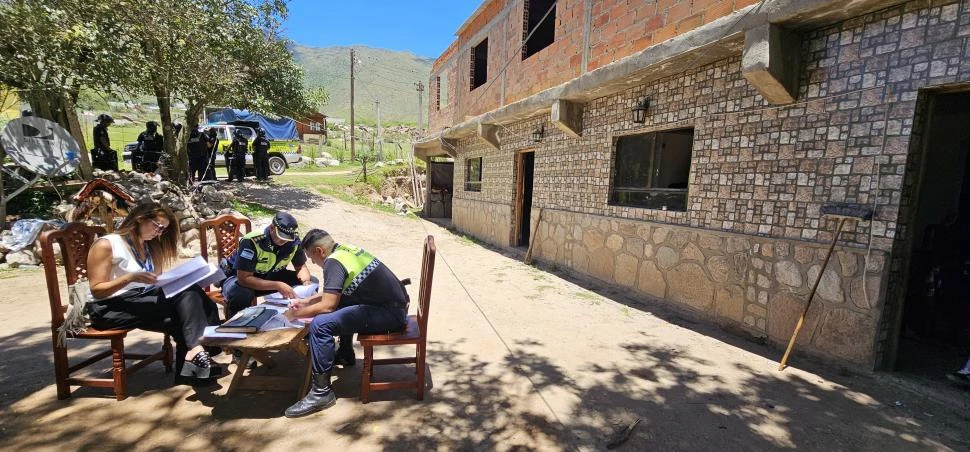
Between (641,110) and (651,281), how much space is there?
2225mm

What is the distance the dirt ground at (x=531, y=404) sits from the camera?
246cm

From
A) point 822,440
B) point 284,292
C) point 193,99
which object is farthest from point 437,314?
point 193,99

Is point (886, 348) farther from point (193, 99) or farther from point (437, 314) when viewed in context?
point (193, 99)

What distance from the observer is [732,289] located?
4426 millimetres

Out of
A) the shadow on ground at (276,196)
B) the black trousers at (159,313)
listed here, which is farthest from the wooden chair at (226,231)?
the shadow on ground at (276,196)

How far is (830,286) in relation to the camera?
358cm

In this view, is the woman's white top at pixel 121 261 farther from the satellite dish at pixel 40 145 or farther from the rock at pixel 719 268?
the satellite dish at pixel 40 145

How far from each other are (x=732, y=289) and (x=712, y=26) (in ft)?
8.68

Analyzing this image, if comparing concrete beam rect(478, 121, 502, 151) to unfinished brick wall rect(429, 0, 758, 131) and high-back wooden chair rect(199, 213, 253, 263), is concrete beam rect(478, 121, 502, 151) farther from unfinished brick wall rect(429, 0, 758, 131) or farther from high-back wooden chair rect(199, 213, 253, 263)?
high-back wooden chair rect(199, 213, 253, 263)

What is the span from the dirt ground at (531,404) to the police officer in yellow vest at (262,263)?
2.07 ft

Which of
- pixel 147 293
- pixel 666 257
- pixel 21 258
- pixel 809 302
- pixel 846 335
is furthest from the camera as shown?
pixel 21 258

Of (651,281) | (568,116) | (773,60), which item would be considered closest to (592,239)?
(651,281)

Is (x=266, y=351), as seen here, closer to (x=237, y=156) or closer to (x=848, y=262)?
(x=848, y=262)

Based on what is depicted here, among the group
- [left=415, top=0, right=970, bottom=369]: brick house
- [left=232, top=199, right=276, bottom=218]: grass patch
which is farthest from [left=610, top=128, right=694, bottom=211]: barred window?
[left=232, top=199, right=276, bottom=218]: grass patch
